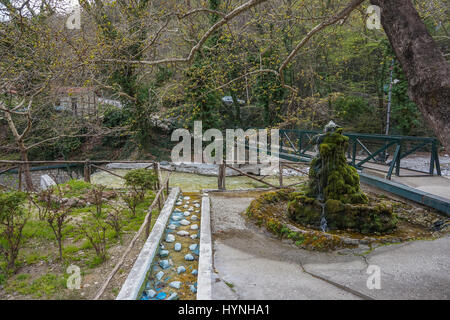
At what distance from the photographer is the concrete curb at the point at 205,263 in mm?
3062

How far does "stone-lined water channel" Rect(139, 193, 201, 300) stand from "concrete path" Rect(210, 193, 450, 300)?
0.35 meters

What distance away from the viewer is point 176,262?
405 cm

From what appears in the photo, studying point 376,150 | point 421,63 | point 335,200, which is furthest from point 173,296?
point 376,150

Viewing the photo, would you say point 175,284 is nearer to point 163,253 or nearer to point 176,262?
point 176,262

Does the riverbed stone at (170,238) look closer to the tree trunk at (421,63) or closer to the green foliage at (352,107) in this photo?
the tree trunk at (421,63)

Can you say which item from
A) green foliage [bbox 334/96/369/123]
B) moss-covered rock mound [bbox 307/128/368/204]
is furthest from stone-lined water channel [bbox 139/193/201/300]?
green foliage [bbox 334/96/369/123]

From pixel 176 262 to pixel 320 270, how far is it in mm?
2075

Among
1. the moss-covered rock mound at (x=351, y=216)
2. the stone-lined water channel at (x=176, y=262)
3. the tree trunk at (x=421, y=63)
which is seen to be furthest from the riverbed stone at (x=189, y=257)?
the tree trunk at (x=421, y=63)

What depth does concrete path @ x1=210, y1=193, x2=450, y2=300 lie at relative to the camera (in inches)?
122

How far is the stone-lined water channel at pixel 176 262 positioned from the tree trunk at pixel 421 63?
11.3 feet

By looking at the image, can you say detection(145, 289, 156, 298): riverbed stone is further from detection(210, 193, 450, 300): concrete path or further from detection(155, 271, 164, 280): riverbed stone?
detection(210, 193, 450, 300): concrete path

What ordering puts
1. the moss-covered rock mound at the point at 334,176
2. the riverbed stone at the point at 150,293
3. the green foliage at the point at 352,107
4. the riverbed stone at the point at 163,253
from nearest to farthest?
the riverbed stone at the point at 150,293, the riverbed stone at the point at 163,253, the moss-covered rock mound at the point at 334,176, the green foliage at the point at 352,107
